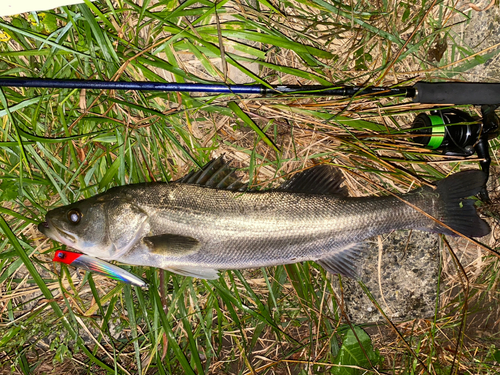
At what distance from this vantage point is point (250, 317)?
3555 millimetres

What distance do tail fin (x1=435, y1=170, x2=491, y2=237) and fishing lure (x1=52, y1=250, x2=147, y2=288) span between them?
9.54 ft

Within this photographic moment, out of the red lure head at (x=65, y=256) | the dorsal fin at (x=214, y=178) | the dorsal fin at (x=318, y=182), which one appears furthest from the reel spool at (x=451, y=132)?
the red lure head at (x=65, y=256)

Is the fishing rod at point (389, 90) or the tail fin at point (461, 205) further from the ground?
the fishing rod at point (389, 90)

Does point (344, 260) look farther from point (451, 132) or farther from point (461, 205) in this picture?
point (451, 132)

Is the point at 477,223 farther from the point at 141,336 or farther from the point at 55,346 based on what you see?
the point at 55,346

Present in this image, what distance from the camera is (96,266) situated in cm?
307

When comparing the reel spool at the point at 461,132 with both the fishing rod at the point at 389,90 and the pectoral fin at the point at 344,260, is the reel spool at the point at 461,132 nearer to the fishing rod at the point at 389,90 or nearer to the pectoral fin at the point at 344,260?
the fishing rod at the point at 389,90

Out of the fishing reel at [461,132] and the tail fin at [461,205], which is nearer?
the fishing reel at [461,132]

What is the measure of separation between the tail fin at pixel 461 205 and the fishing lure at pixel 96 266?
291cm

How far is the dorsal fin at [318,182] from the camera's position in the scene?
2.96 m

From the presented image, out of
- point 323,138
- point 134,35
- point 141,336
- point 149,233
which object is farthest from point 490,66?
point 141,336

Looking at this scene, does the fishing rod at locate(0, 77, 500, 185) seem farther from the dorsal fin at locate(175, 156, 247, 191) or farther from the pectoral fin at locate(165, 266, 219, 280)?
the pectoral fin at locate(165, 266, 219, 280)

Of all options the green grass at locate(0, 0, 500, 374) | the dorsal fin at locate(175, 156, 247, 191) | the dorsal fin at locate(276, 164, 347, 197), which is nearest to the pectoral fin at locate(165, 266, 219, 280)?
the green grass at locate(0, 0, 500, 374)

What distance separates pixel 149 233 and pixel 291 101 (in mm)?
1775
